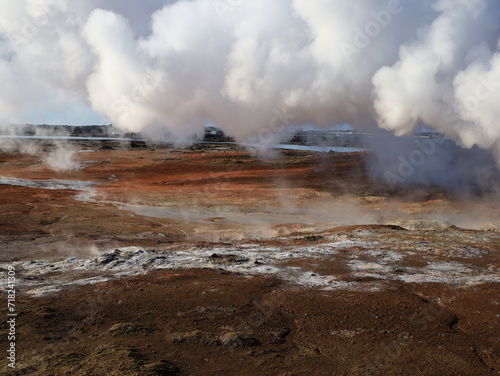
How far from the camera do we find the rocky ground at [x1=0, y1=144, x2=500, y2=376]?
655 cm

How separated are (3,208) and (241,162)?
38.4m

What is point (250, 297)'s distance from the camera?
945 centimetres

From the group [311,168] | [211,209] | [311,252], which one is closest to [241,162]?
[311,168]

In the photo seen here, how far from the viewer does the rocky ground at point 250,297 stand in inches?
258

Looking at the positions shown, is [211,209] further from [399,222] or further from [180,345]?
[180,345]

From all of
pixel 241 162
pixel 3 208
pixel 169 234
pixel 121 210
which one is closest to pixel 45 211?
pixel 3 208

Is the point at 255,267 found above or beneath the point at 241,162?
beneath

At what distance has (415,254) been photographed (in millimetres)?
14250

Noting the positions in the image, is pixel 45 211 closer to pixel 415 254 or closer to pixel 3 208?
pixel 3 208

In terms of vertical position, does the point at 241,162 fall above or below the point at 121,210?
above

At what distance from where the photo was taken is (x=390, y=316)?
27.4ft

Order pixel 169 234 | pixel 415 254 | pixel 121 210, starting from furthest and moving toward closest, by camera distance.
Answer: pixel 121 210, pixel 169 234, pixel 415 254

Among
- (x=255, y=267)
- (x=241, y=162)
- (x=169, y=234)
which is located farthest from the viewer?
(x=241, y=162)

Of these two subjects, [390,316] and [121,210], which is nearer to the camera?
[390,316]
